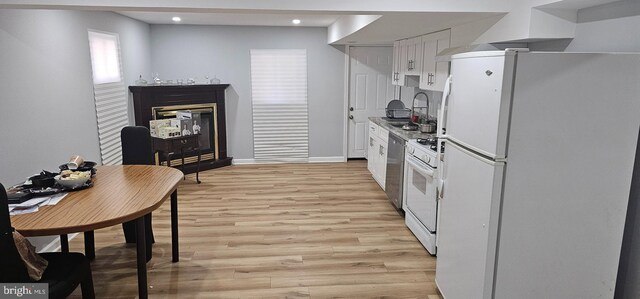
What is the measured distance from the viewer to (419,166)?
12.3 ft

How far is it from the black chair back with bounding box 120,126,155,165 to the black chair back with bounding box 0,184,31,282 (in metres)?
1.67

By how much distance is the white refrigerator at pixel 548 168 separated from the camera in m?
2.02

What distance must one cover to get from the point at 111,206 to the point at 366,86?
5276mm

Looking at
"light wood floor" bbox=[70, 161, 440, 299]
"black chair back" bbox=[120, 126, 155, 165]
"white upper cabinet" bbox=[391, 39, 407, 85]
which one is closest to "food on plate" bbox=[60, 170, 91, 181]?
"black chair back" bbox=[120, 126, 155, 165]

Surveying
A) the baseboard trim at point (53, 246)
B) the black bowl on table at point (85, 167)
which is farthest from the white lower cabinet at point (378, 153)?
the baseboard trim at point (53, 246)

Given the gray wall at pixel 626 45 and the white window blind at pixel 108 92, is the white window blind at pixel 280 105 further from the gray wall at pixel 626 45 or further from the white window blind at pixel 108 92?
the gray wall at pixel 626 45

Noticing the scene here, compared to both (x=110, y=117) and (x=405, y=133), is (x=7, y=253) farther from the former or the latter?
(x=405, y=133)

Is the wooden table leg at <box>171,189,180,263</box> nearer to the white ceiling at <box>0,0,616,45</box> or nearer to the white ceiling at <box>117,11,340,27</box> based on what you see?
the white ceiling at <box>0,0,616,45</box>

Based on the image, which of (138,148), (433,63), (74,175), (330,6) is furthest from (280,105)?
(74,175)

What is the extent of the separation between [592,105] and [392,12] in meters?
1.39

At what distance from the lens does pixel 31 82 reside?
3350 mm

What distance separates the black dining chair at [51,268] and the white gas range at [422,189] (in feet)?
8.43

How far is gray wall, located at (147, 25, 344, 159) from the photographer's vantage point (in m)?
6.56

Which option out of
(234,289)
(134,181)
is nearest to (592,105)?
(234,289)
